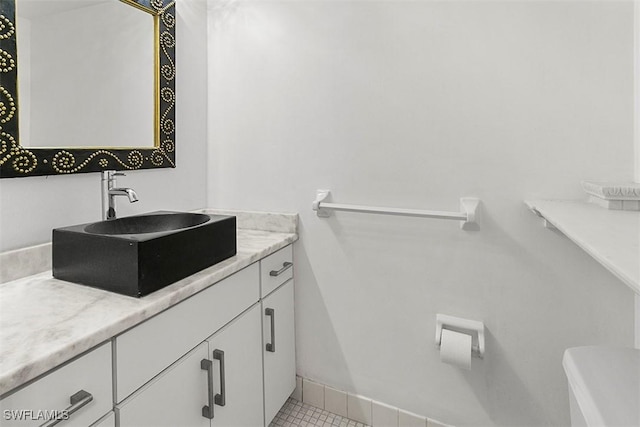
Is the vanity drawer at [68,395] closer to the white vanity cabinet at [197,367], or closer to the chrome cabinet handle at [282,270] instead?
the white vanity cabinet at [197,367]

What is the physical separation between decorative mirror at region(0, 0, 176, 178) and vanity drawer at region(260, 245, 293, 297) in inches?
25.1

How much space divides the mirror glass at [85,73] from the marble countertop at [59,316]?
466mm

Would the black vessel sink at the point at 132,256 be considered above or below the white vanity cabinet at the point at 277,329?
above

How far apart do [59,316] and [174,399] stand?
0.37m

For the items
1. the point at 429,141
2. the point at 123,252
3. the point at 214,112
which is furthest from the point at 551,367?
the point at 214,112

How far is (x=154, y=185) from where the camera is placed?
1.56 meters

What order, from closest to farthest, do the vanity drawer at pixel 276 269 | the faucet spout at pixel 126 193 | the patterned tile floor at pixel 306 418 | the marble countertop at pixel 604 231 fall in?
the marble countertop at pixel 604 231 < the faucet spout at pixel 126 193 < the vanity drawer at pixel 276 269 < the patterned tile floor at pixel 306 418

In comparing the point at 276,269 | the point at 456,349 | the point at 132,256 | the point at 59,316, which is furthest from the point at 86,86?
the point at 456,349

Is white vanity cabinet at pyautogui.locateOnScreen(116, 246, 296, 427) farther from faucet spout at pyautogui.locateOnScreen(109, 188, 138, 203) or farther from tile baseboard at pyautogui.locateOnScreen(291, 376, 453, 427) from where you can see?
faucet spout at pyautogui.locateOnScreen(109, 188, 138, 203)

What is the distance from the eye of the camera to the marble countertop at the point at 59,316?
649 millimetres

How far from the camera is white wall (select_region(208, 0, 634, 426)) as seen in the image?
121 cm

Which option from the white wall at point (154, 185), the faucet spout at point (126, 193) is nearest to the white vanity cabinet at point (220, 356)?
the faucet spout at point (126, 193)

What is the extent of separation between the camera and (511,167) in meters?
1.29

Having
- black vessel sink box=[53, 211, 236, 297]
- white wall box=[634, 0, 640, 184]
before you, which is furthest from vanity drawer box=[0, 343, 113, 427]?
white wall box=[634, 0, 640, 184]
